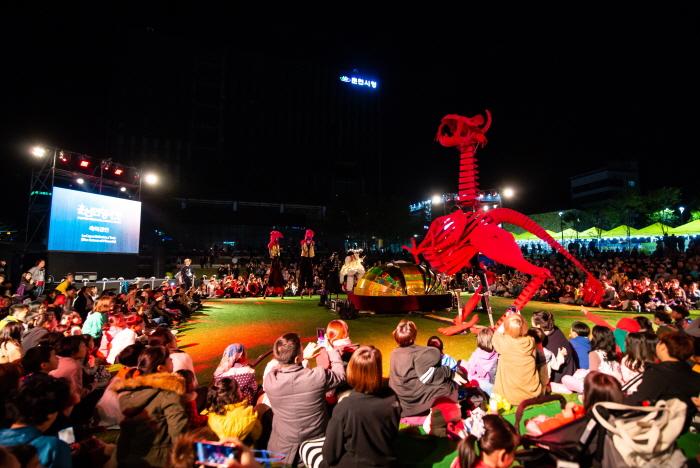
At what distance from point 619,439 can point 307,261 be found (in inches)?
655

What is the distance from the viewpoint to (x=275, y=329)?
973 cm

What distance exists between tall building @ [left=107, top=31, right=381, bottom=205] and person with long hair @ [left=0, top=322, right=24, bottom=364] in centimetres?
3950

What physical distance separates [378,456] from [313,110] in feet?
176

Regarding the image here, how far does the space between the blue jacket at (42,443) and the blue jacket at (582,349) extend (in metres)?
5.82

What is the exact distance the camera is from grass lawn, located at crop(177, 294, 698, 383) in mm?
7262

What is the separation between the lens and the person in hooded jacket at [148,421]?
2.76 meters

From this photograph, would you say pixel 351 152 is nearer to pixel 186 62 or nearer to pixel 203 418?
pixel 186 62

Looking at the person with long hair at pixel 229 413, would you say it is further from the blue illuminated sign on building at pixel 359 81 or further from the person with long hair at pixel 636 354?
the blue illuminated sign on building at pixel 359 81

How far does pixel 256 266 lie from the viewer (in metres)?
27.7

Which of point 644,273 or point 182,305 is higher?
point 644,273

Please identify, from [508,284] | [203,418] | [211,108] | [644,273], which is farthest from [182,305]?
[211,108]

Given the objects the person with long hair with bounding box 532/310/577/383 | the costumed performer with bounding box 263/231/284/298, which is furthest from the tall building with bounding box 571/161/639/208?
the person with long hair with bounding box 532/310/577/383

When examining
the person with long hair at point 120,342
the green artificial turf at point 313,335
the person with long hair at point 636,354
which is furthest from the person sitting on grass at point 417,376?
the person with long hair at point 120,342

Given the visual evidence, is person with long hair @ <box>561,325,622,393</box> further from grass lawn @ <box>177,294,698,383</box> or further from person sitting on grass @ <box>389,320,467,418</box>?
grass lawn @ <box>177,294,698,383</box>
